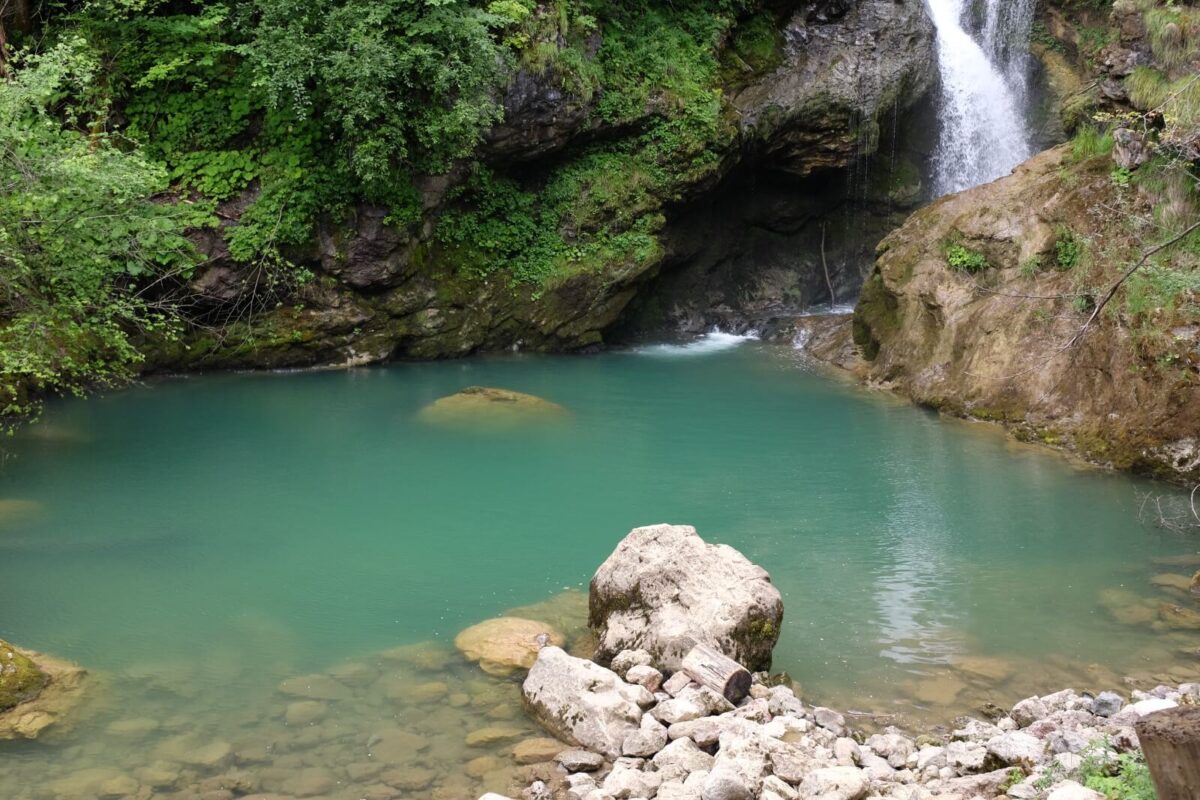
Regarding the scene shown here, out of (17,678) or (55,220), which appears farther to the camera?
(55,220)

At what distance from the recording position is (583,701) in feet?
21.3

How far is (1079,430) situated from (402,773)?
988cm

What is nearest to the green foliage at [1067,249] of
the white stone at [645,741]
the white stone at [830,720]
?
the white stone at [830,720]

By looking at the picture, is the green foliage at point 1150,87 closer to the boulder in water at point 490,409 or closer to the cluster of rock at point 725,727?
the cluster of rock at point 725,727

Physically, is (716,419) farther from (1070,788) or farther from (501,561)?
(1070,788)

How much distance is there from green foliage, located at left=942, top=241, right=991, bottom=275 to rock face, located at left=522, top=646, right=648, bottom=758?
422 inches

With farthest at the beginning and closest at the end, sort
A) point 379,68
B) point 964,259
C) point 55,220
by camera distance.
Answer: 1. point 964,259
2. point 379,68
3. point 55,220

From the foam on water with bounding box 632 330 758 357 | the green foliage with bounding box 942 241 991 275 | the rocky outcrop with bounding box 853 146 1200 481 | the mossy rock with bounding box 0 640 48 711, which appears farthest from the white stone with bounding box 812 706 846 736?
the foam on water with bounding box 632 330 758 357

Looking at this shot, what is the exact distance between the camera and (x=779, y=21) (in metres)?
20.5

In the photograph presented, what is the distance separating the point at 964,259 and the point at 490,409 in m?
7.26

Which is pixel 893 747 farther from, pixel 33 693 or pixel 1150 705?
pixel 33 693

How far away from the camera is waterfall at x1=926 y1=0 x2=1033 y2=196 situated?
20.8 m

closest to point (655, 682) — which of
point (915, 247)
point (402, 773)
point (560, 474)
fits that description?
point (402, 773)

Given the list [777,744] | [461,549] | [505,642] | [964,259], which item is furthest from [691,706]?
[964,259]
